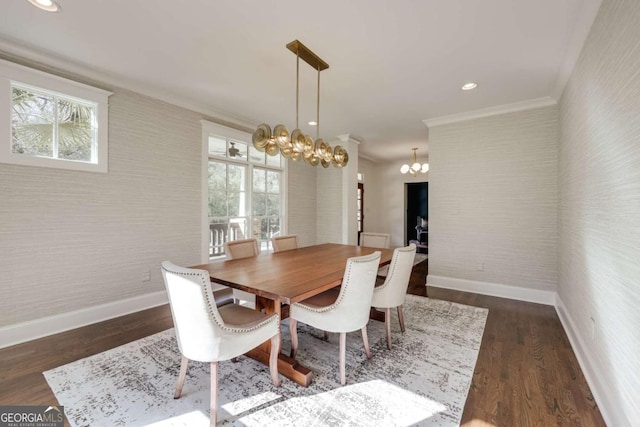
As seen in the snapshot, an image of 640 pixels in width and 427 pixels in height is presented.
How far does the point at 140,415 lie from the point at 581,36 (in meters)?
4.08

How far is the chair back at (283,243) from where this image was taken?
328cm

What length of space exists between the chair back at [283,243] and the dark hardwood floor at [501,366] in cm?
139

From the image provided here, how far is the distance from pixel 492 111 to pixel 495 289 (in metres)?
2.49

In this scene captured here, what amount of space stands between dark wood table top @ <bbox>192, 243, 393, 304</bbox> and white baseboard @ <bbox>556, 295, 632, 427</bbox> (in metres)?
1.56

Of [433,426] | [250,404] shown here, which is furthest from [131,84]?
[433,426]

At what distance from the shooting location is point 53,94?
258 cm

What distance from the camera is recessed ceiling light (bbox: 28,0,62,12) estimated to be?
1.81m

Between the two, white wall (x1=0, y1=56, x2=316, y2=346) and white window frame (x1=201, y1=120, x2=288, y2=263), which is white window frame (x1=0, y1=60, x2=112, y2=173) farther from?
white window frame (x1=201, y1=120, x2=288, y2=263)

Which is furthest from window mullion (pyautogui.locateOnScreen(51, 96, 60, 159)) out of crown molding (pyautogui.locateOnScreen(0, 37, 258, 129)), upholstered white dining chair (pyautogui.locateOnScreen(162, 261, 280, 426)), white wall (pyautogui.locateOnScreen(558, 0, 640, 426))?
white wall (pyautogui.locateOnScreen(558, 0, 640, 426))

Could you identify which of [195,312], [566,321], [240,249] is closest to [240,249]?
[240,249]

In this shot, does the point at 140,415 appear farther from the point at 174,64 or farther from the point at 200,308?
the point at 174,64

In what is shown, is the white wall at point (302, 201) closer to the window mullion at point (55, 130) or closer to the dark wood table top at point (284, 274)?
the dark wood table top at point (284, 274)

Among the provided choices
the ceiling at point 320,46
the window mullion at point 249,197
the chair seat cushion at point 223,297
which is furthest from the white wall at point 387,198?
the chair seat cushion at point 223,297

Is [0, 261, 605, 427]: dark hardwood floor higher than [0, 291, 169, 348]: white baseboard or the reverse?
the reverse
